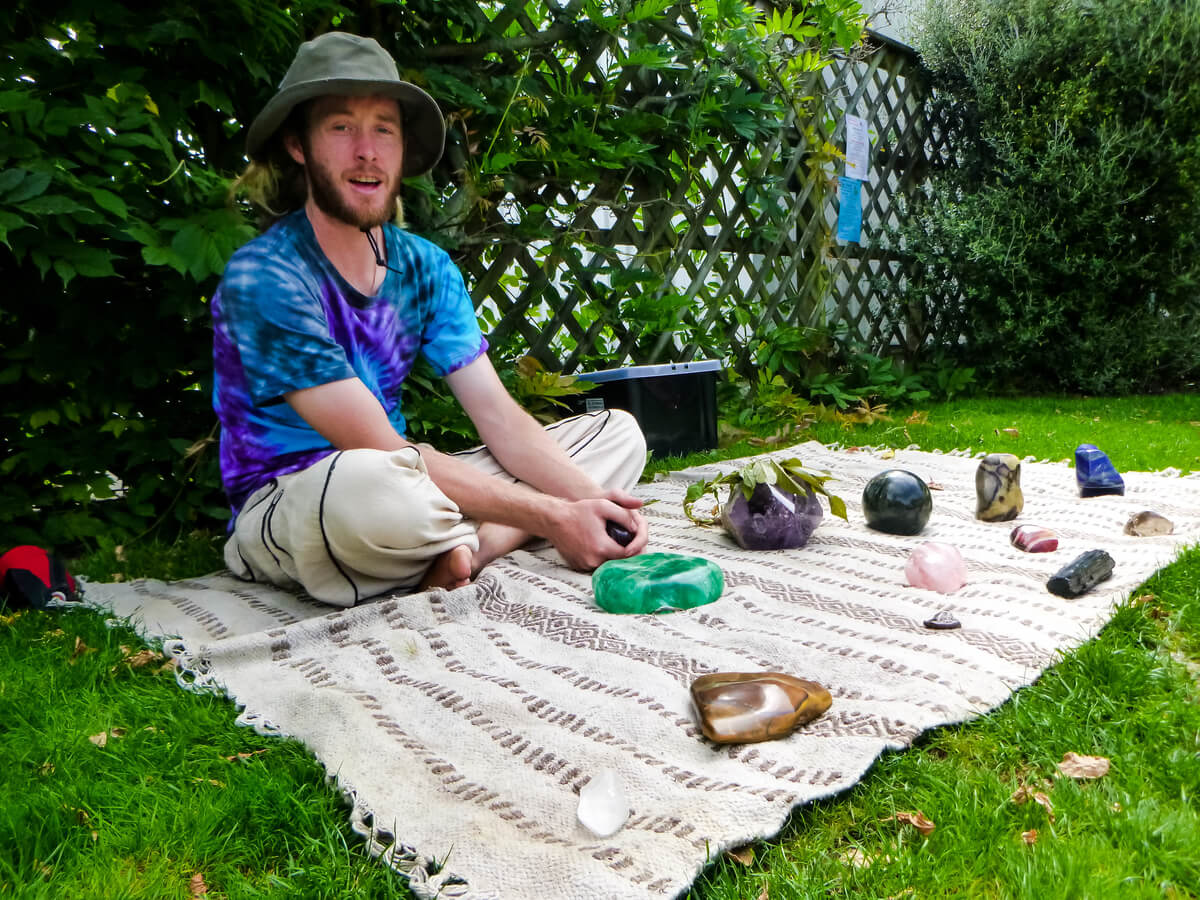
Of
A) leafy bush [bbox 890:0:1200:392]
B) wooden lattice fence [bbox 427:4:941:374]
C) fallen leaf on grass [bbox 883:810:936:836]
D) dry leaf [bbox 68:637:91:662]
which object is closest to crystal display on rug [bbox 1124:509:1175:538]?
fallen leaf on grass [bbox 883:810:936:836]

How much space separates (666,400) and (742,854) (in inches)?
86.6

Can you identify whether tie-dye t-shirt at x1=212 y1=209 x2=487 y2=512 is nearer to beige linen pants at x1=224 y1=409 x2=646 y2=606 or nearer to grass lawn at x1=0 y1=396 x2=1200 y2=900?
beige linen pants at x1=224 y1=409 x2=646 y2=606

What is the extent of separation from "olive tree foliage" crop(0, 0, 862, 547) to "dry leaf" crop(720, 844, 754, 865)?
1473 mm

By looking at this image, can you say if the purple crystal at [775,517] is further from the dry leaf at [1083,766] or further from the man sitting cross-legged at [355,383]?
the dry leaf at [1083,766]

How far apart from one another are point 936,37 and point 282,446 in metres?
4.15

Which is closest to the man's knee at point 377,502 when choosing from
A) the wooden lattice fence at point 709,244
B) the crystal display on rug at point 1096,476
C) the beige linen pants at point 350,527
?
the beige linen pants at point 350,527

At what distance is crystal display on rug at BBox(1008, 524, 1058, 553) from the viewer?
1641mm

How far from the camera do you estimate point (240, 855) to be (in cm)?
84

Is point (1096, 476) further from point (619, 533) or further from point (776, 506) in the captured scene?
point (619, 533)

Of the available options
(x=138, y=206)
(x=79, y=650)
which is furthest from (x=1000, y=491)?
(x=138, y=206)

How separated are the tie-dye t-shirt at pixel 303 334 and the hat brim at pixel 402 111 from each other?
0.16 meters

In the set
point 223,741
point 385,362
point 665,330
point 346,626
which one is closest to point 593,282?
point 665,330

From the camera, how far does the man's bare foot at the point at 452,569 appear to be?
1.54m

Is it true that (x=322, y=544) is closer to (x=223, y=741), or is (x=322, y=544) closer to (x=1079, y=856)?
(x=223, y=741)
